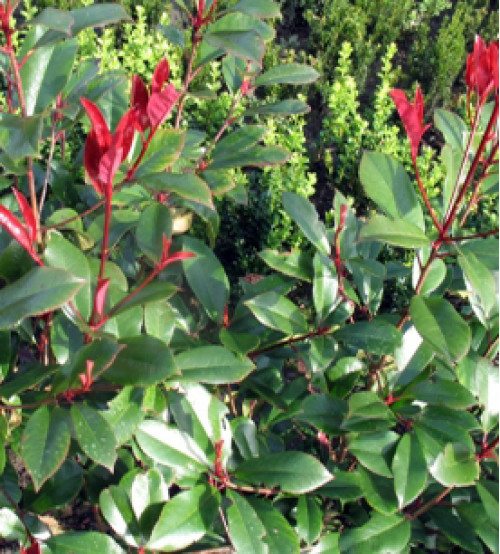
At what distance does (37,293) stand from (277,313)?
55 centimetres

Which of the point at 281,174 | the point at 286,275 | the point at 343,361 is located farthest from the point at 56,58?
the point at 281,174

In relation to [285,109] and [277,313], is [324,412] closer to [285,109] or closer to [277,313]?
[277,313]

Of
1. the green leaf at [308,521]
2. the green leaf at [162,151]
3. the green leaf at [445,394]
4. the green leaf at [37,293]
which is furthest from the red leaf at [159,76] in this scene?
the green leaf at [308,521]

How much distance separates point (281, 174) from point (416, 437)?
1.65 m

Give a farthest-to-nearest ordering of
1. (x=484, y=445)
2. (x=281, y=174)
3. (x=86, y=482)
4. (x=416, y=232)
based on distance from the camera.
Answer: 1. (x=281, y=174)
2. (x=86, y=482)
3. (x=484, y=445)
4. (x=416, y=232)

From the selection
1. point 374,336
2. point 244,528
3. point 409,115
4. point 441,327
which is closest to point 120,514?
point 244,528

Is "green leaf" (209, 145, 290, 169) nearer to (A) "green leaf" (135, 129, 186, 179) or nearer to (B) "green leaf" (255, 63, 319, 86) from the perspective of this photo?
(B) "green leaf" (255, 63, 319, 86)

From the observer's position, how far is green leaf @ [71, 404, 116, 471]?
3.64 feet

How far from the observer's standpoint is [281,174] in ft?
9.33

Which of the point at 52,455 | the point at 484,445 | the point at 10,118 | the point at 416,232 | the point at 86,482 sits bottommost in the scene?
the point at 86,482

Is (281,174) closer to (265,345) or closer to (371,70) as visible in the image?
(265,345)

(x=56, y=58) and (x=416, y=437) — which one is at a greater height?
(x=56, y=58)

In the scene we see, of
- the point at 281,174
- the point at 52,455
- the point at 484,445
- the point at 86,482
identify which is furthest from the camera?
the point at 281,174

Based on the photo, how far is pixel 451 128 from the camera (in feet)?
5.25
